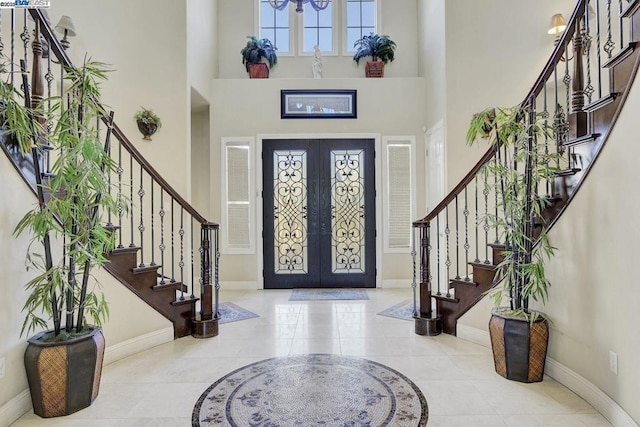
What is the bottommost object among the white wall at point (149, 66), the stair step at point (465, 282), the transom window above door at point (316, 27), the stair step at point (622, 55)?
the stair step at point (465, 282)

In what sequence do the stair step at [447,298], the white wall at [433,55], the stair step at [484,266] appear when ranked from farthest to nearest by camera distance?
the white wall at [433,55]
the stair step at [447,298]
the stair step at [484,266]

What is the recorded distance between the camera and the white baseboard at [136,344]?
9.21 ft

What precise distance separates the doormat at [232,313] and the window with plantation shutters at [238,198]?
1.09 m

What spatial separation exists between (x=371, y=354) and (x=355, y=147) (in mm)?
3259

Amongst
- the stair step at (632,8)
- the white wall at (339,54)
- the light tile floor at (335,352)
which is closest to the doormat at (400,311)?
the light tile floor at (335,352)

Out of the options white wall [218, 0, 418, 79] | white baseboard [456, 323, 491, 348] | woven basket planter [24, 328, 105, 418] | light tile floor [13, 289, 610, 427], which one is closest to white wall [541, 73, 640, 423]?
light tile floor [13, 289, 610, 427]

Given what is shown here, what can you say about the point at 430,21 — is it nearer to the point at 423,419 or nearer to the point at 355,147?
the point at 355,147

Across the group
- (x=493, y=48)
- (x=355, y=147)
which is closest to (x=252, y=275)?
(x=355, y=147)

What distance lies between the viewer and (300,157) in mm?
5383

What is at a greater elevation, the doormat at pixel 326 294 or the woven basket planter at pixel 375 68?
the woven basket planter at pixel 375 68

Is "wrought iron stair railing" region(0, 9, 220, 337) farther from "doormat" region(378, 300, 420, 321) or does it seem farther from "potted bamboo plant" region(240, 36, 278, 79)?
"potted bamboo plant" region(240, 36, 278, 79)

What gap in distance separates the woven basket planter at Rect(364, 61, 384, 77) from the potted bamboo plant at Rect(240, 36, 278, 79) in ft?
5.08

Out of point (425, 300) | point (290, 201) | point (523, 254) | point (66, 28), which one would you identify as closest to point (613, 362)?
point (523, 254)

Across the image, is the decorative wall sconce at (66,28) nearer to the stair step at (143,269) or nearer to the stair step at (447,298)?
the stair step at (143,269)
